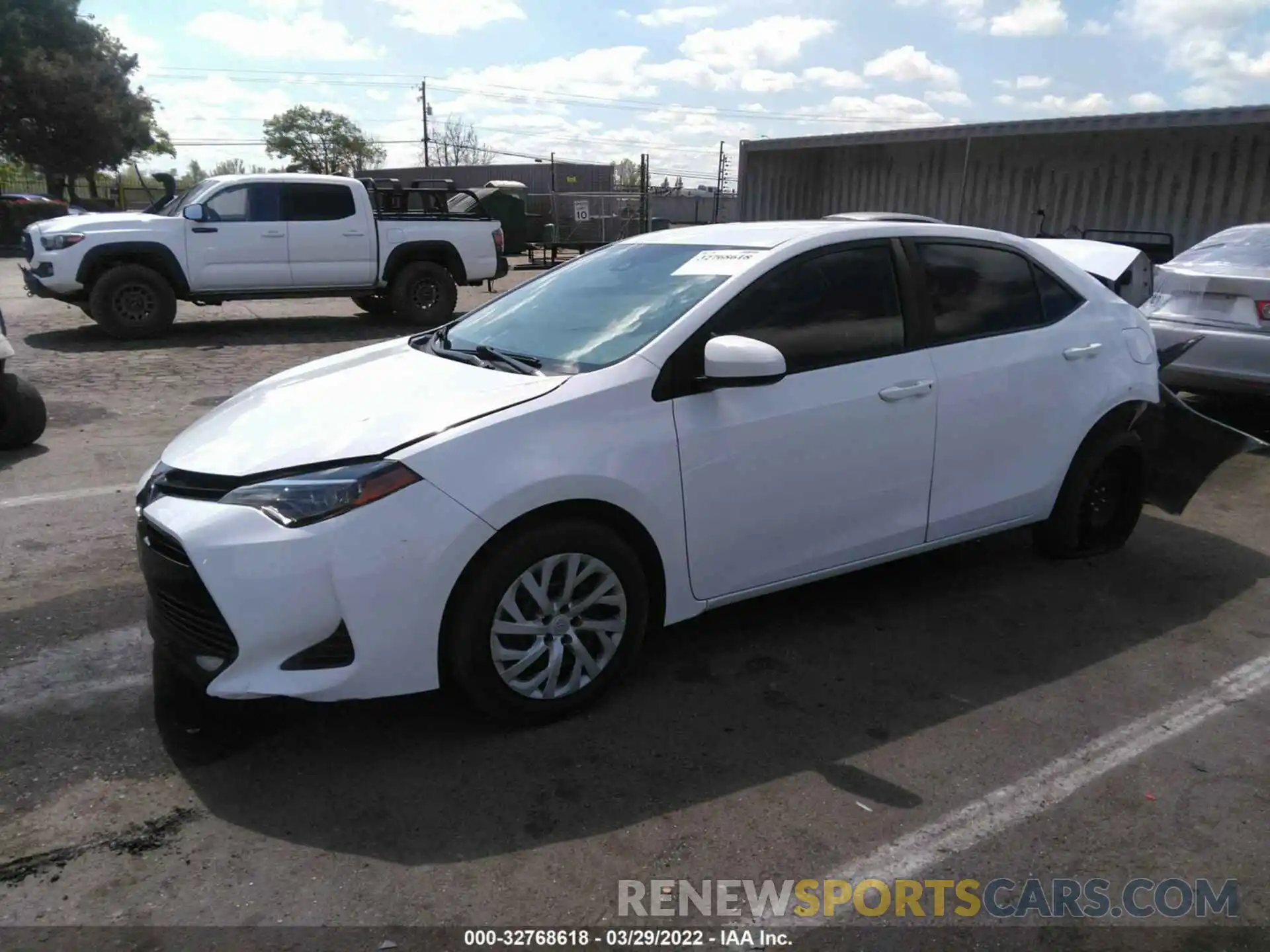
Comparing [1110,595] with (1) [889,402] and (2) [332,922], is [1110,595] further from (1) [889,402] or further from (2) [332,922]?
(2) [332,922]

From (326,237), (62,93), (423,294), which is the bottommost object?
(423,294)

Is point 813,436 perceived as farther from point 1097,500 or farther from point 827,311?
point 1097,500

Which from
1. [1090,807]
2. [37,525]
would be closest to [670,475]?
[1090,807]

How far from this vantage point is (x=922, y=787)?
3049mm

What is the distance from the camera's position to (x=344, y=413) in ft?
10.9

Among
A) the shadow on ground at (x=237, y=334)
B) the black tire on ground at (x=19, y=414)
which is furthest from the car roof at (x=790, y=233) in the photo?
the shadow on ground at (x=237, y=334)

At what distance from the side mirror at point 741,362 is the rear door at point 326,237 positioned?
10.7 metres

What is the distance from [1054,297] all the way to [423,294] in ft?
35.0

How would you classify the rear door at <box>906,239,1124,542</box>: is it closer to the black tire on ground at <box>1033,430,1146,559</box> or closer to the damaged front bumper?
the black tire on ground at <box>1033,430,1146,559</box>

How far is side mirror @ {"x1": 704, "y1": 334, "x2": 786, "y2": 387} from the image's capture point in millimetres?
3318

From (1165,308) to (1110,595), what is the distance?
156 inches

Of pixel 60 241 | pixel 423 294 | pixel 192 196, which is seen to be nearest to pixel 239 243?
pixel 192 196

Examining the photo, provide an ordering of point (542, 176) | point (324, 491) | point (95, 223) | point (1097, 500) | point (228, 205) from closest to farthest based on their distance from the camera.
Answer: point (324, 491), point (1097, 500), point (95, 223), point (228, 205), point (542, 176)

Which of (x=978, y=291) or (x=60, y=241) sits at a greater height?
(x=978, y=291)
